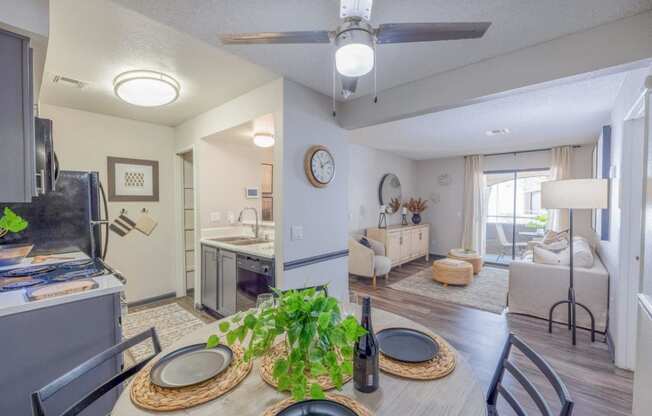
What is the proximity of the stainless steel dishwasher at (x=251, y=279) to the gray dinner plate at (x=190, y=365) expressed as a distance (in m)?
1.29

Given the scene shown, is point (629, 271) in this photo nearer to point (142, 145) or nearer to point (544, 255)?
point (544, 255)

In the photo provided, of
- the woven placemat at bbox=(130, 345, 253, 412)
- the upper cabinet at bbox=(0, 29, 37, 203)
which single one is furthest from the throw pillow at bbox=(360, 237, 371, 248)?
the upper cabinet at bbox=(0, 29, 37, 203)

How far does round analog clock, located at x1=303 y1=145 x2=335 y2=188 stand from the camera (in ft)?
8.38

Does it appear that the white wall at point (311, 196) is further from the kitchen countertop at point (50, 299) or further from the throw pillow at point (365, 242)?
the throw pillow at point (365, 242)

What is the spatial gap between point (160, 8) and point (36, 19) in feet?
1.83

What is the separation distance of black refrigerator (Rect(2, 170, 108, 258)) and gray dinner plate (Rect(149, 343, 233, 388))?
6.10ft

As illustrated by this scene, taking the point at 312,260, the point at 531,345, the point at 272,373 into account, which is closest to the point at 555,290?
the point at 531,345

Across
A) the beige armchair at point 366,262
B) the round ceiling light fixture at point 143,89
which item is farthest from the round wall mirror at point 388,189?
the round ceiling light fixture at point 143,89

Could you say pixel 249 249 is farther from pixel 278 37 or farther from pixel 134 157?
pixel 134 157

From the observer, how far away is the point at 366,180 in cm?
568

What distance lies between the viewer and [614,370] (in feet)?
7.57

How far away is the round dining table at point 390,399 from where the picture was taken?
0.84 meters

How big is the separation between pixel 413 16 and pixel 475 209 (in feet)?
18.4

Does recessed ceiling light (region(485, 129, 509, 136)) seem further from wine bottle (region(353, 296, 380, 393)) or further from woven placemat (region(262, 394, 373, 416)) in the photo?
woven placemat (region(262, 394, 373, 416))
